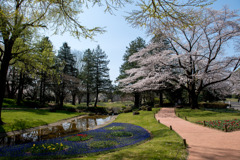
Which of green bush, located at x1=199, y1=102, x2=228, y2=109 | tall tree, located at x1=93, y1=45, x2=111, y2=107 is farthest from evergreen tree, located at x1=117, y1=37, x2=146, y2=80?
green bush, located at x1=199, y1=102, x2=228, y2=109

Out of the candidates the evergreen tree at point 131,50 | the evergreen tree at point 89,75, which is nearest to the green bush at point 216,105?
the evergreen tree at point 131,50

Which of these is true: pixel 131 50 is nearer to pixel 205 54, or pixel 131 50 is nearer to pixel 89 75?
pixel 89 75

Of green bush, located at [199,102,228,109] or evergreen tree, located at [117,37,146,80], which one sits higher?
evergreen tree, located at [117,37,146,80]

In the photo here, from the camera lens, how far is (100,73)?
35594mm

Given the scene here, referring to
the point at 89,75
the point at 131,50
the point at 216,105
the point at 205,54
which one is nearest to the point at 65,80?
the point at 89,75

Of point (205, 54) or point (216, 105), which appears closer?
point (205, 54)

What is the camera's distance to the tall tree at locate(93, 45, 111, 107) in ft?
114

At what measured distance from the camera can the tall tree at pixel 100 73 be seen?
1367 inches

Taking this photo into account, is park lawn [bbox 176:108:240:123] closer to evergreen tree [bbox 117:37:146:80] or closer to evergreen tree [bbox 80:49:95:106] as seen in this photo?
→ evergreen tree [bbox 117:37:146:80]

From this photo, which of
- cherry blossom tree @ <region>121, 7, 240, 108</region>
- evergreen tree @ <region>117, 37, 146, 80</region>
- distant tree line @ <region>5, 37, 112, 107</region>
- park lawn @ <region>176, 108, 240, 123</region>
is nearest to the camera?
park lawn @ <region>176, 108, 240, 123</region>

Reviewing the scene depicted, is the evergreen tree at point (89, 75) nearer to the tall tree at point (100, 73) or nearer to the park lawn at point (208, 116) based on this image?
the tall tree at point (100, 73)

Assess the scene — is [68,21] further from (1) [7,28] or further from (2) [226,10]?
(2) [226,10]

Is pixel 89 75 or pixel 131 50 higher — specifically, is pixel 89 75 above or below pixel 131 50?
below

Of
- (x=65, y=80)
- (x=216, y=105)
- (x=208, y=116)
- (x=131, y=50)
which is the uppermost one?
(x=131, y=50)
